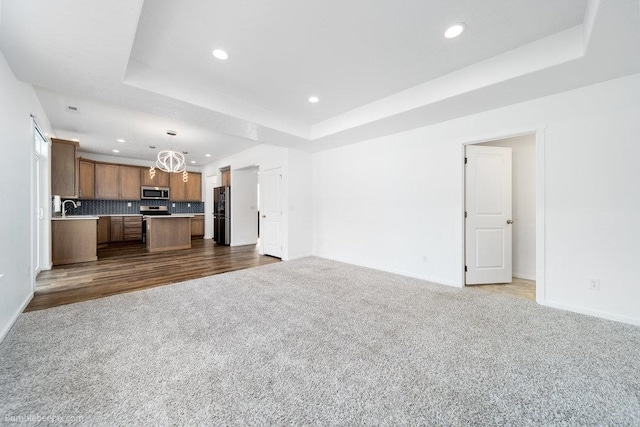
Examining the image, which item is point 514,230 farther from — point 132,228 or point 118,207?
point 118,207

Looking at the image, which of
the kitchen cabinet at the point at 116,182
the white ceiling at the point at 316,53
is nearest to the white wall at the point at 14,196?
the white ceiling at the point at 316,53

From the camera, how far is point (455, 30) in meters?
2.18

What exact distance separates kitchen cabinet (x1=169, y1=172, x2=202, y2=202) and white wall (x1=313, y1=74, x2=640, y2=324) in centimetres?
740

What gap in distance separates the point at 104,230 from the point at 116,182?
1.51m

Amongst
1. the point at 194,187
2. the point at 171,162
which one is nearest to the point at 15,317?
the point at 171,162

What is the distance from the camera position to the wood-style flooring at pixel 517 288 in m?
3.21

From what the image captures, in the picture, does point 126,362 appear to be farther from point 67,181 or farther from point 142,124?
point 67,181

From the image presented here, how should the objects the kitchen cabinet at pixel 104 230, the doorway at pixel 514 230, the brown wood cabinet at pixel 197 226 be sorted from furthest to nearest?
the brown wood cabinet at pixel 197 226, the kitchen cabinet at pixel 104 230, the doorway at pixel 514 230

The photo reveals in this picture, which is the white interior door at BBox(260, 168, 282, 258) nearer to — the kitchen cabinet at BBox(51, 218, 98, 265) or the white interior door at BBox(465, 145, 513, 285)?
the kitchen cabinet at BBox(51, 218, 98, 265)

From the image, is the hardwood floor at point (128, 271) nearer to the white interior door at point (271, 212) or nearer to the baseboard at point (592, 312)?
the white interior door at point (271, 212)

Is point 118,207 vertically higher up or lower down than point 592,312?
→ higher up

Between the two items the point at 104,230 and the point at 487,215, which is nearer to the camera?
the point at 487,215

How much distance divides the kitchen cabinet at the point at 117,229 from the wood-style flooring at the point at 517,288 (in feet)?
31.1

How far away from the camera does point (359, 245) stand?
487 cm
